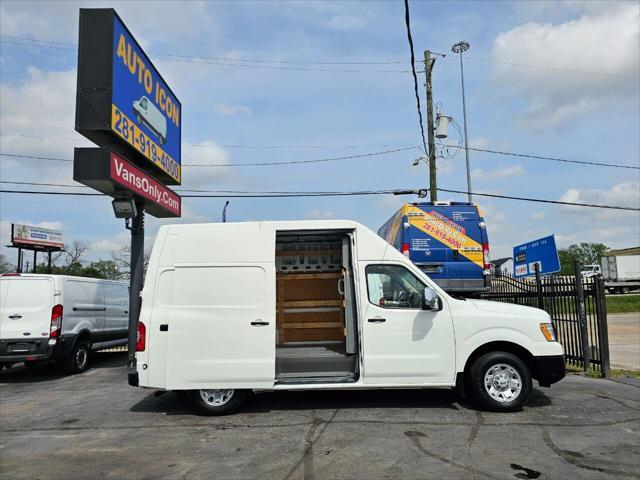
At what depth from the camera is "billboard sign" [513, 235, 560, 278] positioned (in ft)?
32.0

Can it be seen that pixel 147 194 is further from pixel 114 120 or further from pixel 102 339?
pixel 102 339

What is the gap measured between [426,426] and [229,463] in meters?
2.33

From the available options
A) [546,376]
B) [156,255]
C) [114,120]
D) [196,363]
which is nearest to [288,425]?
[196,363]

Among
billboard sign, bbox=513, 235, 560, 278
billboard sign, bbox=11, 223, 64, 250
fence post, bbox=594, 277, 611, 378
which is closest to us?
fence post, bbox=594, 277, 611, 378

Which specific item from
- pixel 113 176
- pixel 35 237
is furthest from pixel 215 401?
pixel 35 237

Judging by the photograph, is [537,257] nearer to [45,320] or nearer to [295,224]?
[295,224]

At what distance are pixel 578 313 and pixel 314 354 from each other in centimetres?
552

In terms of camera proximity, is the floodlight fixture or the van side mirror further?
the floodlight fixture

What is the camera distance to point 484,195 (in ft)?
70.9

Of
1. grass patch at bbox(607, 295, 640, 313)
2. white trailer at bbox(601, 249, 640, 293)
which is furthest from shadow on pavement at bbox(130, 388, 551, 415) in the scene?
white trailer at bbox(601, 249, 640, 293)

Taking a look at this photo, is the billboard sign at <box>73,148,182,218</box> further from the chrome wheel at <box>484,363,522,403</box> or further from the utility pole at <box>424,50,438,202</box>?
the utility pole at <box>424,50,438,202</box>

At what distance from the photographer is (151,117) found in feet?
37.7

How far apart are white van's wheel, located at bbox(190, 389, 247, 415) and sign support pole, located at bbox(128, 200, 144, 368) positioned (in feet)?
14.3

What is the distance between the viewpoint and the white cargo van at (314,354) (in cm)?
627
